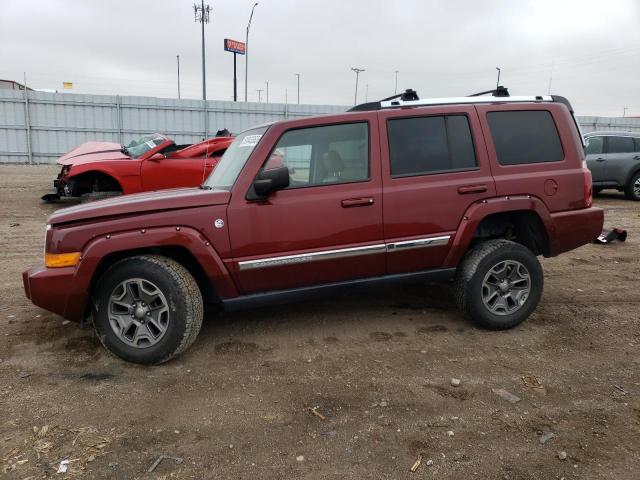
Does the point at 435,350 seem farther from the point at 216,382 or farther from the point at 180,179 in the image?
the point at 180,179

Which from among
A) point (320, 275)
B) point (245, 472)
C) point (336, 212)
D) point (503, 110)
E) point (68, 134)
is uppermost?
point (68, 134)

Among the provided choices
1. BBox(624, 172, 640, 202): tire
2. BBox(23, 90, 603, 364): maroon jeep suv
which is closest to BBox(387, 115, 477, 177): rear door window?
BBox(23, 90, 603, 364): maroon jeep suv

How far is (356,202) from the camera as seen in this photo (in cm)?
364

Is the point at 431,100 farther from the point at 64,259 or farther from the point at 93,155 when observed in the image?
the point at 93,155

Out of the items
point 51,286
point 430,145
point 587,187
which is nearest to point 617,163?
point 587,187

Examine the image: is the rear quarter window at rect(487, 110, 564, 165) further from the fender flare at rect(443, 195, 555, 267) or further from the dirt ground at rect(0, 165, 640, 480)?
the dirt ground at rect(0, 165, 640, 480)

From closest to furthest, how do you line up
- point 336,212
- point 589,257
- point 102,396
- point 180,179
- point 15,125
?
point 102,396, point 336,212, point 589,257, point 180,179, point 15,125

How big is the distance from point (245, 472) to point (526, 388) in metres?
1.90

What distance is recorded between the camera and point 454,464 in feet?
7.84

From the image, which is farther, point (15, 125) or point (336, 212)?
point (15, 125)

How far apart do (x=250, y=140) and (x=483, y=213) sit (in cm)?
201

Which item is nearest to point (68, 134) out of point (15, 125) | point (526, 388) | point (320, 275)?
point (15, 125)

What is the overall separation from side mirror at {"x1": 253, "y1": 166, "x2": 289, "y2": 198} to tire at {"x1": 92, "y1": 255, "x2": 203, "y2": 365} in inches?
33.0

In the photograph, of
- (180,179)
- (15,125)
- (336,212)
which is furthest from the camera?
(15,125)
